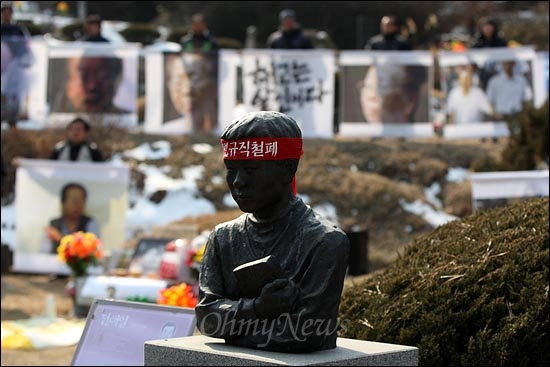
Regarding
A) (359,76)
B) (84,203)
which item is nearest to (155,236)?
(84,203)

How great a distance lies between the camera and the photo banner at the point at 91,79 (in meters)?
16.2

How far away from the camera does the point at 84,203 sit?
48.4 ft

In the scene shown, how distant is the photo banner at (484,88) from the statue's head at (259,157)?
11.3 metres

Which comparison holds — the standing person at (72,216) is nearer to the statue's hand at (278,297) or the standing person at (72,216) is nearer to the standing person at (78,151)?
the standing person at (78,151)

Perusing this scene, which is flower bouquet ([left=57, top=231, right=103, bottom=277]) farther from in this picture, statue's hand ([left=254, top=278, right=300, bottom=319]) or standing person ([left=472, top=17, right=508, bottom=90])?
statue's hand ([left=254, top=278, right=300, bottom=319])

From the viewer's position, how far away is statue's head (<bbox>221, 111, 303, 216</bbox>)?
5.14 meters

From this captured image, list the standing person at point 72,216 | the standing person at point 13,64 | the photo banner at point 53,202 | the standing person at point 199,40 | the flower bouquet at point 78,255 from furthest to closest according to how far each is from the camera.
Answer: the standing person at point 199,40 → the standing person at point 72,216 → the photo banner at point 53,202 → the standing person at point 13,64 → the flower bouquet at point 78,255

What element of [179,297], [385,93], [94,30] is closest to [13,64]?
[94,30]

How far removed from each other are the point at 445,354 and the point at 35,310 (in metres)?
7.24

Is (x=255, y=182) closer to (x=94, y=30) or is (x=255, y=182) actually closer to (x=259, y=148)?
(x=259, y=148)

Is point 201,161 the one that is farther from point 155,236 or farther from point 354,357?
point 354,357

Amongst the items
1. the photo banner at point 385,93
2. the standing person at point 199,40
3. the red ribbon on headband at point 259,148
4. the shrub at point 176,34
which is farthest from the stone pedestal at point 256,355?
the shrub at point 176,34

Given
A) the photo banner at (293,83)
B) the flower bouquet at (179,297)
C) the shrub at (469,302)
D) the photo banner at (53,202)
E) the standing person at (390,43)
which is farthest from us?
the standing person at (390,43)

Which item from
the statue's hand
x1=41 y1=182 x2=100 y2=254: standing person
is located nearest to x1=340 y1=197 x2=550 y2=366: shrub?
the statue's hand
